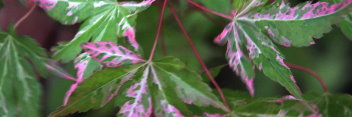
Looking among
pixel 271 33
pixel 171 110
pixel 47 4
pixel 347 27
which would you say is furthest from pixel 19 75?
pixel 347 27

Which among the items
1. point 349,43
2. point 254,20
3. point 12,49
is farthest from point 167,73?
point 349,43

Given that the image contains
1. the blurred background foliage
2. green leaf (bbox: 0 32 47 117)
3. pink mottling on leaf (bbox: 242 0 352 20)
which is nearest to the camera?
pink mottling on leaf (bbox: 242 0 352 20)

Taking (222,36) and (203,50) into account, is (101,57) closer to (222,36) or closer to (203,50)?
(222,36)

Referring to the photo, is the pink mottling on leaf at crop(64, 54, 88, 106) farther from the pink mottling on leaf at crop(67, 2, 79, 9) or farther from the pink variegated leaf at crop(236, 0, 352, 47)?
the pink variegated leaf at crop(236, 0, 352, 47)

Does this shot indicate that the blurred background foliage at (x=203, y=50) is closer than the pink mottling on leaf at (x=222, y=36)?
No

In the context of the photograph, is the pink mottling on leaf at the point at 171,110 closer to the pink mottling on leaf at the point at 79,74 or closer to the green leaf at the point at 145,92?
the green leaf at the point at 145,92

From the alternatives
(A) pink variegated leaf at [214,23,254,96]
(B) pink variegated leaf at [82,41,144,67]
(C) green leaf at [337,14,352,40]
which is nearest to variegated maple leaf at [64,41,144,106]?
(B) pink variegated leaf at [82,41,144,67]

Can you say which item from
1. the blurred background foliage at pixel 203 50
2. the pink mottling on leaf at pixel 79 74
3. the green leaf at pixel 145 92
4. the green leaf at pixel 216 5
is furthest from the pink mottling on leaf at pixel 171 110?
the blurred background foliage at pixel 203 50
